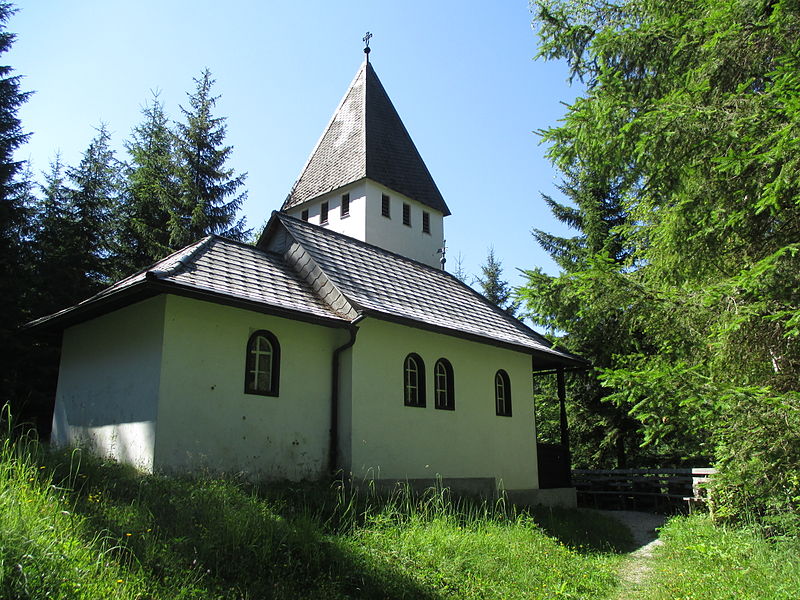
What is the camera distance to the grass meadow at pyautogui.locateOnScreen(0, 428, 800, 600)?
4.49m

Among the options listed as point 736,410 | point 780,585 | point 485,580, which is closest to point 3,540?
point 485,580

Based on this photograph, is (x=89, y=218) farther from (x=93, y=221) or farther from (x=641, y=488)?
(x=641, y=488)

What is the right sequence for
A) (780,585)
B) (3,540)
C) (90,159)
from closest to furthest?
(3,540)
(780,585)
(90,159)

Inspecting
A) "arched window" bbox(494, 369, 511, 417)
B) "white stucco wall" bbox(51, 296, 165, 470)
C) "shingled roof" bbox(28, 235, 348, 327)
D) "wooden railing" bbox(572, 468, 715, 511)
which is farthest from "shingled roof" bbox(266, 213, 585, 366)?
"wooden railing" bbox(572, 468, 715, 511)

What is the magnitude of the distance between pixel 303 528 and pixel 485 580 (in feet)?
7.17

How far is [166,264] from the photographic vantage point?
1009cm

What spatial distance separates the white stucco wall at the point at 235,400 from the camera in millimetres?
8875

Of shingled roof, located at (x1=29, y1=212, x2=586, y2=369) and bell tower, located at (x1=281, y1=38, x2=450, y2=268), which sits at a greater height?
bell tower, located at (x1=281, y1=38, x2=450, y2=268)

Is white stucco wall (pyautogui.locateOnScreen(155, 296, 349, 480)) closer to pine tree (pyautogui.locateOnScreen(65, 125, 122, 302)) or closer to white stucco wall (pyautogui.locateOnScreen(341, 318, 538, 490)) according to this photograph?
white stucco wall (pyautogui.locateOnScreen(341, 318, 538, 490))

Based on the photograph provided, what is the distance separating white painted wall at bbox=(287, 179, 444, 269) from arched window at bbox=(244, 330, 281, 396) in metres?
8.38

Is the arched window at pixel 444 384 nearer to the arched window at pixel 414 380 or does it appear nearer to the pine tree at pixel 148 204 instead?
the arched window at pixel 414 380

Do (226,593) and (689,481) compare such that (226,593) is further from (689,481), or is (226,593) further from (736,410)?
(689,481)

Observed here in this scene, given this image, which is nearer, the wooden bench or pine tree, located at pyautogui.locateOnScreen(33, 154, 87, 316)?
the wooden bench

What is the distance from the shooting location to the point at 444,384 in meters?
12.9
